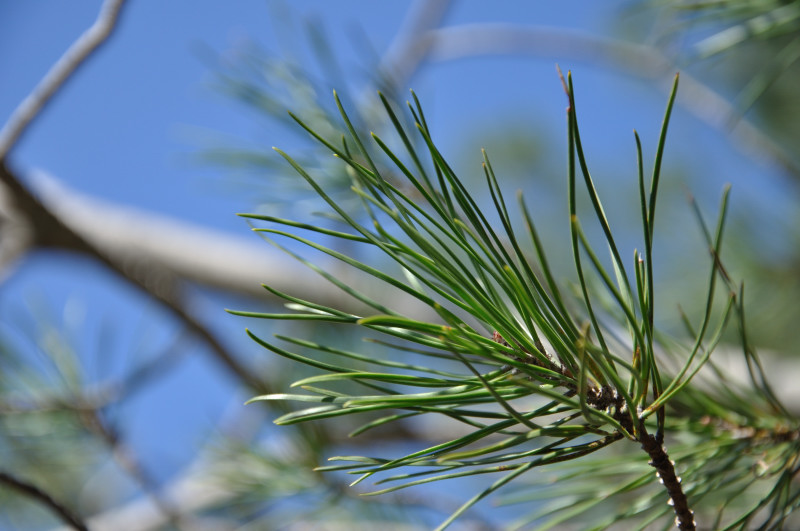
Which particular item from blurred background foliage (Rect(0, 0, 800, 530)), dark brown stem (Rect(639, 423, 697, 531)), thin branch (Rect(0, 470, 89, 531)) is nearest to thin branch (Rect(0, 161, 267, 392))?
blurred background foliage (Rect(0, 0, 800, 530))

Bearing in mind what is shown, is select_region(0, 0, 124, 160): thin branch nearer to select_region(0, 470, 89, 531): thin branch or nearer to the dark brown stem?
select_region(0, 470, 89, 531): thin branch

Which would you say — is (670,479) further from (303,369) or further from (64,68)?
(303,369)

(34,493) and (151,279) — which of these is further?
(151,279)

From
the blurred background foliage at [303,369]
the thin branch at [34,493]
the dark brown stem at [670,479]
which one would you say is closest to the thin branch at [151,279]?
the blurred background foliage at [303,369]

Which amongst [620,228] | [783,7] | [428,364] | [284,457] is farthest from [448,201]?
[620,228]

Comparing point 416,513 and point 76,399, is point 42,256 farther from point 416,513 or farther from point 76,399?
point 416,513

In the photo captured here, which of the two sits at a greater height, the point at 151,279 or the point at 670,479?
the point at 670,479

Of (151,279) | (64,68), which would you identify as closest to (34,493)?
(64,68)

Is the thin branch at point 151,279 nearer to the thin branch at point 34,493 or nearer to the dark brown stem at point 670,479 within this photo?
the thin branch at point 34,493
